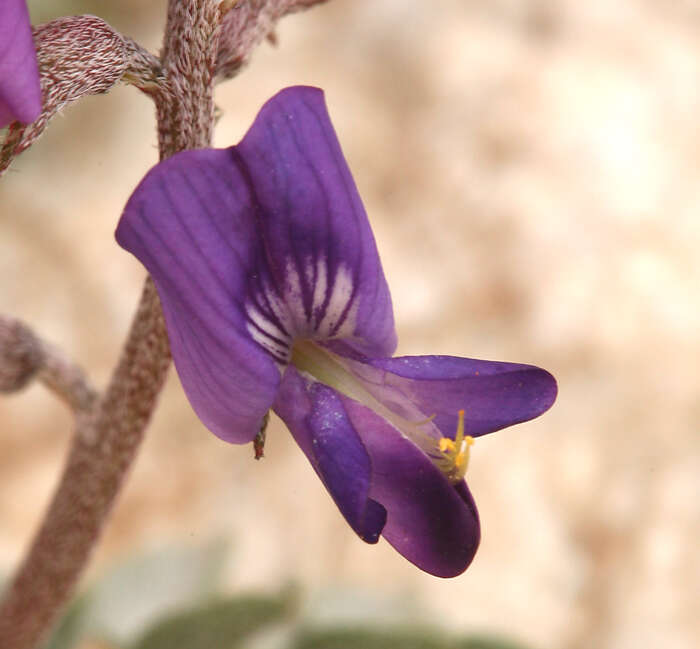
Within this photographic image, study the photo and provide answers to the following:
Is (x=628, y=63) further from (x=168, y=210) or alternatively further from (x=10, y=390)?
(x=168, y=210)

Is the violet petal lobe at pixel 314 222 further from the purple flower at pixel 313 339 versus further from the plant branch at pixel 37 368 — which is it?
the plant branch at pixel 37 368

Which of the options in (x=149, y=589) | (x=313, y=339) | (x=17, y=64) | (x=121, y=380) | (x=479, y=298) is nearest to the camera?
(x=17, y=64)

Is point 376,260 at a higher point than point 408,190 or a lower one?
lower

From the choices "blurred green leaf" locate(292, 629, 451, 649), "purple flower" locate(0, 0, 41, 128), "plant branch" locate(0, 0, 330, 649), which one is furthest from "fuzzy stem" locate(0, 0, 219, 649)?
"blurred green leaf" locate(292, 629, 451, 649)

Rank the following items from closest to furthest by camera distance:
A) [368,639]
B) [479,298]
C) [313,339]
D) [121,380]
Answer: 1. [313,339]
2. [121,380]
3. [368,639]
4. [479,298]

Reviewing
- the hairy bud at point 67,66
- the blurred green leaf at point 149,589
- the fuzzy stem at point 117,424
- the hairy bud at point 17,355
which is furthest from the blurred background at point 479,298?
the hairy bud at point 67,66

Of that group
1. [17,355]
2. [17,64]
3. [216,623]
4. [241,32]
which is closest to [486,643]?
[216,623]

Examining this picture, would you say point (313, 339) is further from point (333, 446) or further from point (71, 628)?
point (71, 628)

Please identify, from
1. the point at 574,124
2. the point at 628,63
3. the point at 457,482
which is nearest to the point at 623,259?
the point at 574,124
